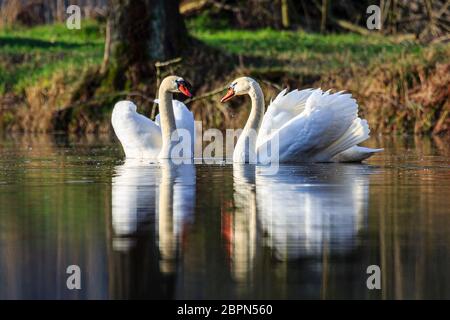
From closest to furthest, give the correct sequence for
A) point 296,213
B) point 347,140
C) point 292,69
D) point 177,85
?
point 296,213 < point 347,140 < point 177,85 < point 292,69

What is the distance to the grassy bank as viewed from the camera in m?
21.8

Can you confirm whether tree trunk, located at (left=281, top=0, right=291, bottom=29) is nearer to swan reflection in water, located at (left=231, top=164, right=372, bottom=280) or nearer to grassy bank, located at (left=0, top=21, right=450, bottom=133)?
grassy bank, located at (left=0, top=21, right=450, bottom=133)

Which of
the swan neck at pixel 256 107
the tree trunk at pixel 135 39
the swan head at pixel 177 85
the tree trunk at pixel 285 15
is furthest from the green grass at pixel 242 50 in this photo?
the swan neck at pixel 256 107

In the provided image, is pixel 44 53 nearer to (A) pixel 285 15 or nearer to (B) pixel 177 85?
(A) pixel 285 15

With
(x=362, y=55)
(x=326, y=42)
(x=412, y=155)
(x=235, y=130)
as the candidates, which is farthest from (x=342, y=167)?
(x=326, y=42)

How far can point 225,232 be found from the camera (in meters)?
8.52

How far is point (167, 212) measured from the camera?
966 cm

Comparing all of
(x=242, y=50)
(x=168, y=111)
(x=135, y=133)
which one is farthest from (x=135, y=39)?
(x=135, y=133)

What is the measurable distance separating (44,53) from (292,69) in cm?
735

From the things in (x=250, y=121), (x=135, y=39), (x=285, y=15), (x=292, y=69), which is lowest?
(x=250, y=121)

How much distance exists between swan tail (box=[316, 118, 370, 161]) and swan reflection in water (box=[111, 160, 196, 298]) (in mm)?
1976

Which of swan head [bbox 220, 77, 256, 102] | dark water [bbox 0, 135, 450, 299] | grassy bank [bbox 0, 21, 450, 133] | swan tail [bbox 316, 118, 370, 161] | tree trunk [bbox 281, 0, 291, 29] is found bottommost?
dark water [bbox 0, 135, 450, 299]

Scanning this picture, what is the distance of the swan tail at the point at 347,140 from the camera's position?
582 inches

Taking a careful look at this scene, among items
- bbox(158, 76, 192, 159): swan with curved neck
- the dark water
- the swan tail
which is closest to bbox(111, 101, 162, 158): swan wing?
bbox(158, 76, 192, 159): swan with curved neck
